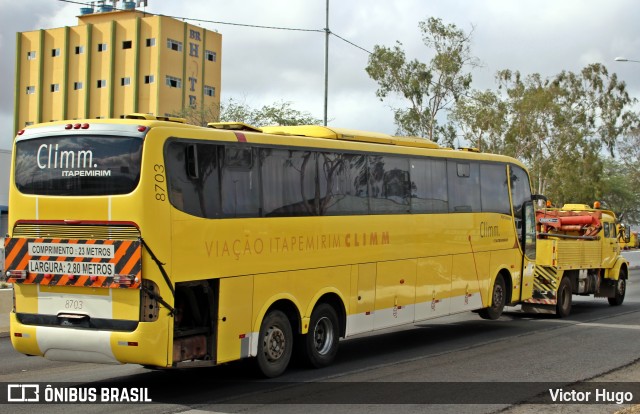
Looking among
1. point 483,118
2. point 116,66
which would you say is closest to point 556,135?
point 483,118

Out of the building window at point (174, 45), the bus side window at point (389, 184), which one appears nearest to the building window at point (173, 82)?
the building window at point (174, 45)

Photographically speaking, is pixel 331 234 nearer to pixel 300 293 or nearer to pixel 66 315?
pixel 300 293

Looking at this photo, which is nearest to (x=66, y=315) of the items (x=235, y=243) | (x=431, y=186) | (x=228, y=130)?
(x=235, y=243)

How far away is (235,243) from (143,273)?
5.21ft

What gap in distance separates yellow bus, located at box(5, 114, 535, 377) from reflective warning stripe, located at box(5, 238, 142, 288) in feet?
0.05

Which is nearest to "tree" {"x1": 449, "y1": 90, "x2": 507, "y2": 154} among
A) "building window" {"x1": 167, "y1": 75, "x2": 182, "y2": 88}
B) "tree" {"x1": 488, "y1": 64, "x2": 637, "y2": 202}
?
"tree" {"x1": 488, "y1": 64, "x2": 637, "y2": 202}

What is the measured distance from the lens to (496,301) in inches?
693

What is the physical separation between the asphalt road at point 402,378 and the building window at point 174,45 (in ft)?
175

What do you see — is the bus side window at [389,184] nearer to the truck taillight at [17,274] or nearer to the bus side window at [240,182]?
the bus side window at [240,182]

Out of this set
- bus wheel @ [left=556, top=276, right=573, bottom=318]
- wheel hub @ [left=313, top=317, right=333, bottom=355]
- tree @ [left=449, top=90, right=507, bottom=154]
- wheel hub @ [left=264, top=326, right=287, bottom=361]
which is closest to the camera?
wheel hub @ [left=264, top=326, right=287, bottom=361]

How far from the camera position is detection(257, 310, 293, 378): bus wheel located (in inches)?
442

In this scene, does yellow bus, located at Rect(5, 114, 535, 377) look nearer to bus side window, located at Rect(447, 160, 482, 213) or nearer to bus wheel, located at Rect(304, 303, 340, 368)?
bus wheel, located at Rect(304, 303, 340, 368)

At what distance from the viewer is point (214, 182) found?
1055cm

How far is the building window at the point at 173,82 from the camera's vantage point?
219 ft
